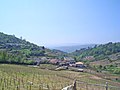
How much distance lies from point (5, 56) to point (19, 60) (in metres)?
4.39

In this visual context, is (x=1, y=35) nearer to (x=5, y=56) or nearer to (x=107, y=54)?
(x=107, y=54)

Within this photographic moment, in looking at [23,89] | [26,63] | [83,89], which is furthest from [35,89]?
[26,63]

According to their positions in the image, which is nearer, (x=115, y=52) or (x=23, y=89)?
(x=23, y=89)

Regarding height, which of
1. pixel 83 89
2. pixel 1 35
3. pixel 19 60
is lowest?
pixel 83 89

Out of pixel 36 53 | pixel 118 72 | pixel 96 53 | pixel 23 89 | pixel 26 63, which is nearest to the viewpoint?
pixel 23 89

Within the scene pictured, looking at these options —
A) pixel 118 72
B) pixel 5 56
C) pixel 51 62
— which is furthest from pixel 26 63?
pixel 118 72

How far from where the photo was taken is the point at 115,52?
128m

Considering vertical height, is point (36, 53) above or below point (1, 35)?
below

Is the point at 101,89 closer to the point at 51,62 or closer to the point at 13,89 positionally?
the point at 13,89

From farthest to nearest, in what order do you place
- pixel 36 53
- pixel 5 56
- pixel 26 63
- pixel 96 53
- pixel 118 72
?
pixel 96 53 < pixel 36 53 < pixel 118 72 < pixel 26 63 < pixel 5 56

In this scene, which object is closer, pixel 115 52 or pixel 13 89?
pixel 13 89

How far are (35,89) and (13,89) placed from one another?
6.28 feet

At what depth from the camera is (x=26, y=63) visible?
60938 millimetres

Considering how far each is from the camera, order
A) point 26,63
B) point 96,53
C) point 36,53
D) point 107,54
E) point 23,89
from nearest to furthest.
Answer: point 23,89 < point 26,63 < point 36,53 < point 107,54 < point 96,53
